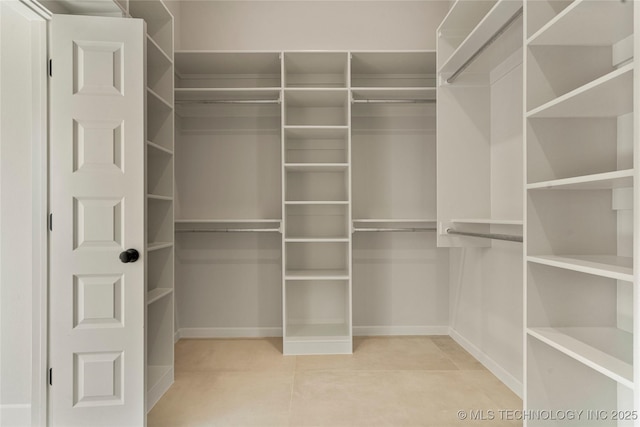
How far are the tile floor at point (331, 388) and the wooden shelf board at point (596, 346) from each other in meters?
0.82

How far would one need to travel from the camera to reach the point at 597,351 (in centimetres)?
132

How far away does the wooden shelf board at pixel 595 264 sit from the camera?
1.16m

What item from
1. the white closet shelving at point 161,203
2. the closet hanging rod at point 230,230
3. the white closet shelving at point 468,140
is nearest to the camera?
the white closet shelving at point 161,203

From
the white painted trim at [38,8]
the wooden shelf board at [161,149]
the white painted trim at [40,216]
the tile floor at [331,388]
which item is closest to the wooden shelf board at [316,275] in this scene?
the tile floor at [331,388]

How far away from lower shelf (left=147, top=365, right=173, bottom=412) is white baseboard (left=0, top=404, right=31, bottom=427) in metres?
0.59

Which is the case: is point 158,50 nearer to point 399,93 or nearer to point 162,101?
point 162,101

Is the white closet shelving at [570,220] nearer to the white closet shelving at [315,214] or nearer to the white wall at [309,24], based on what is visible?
the white closet shelving at [315,214]

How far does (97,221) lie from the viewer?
1802mm

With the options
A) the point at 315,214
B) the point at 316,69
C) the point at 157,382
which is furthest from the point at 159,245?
the point at 316,69

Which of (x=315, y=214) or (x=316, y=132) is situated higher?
(x=316, y=132)

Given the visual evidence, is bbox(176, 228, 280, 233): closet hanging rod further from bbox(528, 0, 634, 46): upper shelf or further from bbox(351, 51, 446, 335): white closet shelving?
bbox(528, 0, 634, 46): upper shelf

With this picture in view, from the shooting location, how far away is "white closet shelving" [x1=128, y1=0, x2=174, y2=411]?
241 centimetres

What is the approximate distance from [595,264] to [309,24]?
120 inches

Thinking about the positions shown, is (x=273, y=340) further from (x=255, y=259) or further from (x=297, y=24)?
(x=297, y=24)
